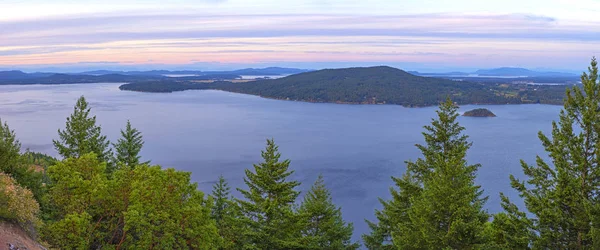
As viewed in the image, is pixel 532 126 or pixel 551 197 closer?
pixel 551 197

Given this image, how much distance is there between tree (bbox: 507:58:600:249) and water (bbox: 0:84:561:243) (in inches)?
1301

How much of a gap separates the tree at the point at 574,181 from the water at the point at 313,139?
108 ft

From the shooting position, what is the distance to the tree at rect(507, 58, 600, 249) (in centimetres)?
1429

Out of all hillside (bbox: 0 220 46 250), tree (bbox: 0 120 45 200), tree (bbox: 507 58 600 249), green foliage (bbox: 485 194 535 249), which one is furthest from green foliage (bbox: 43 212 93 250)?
tree (bbox: 507 58 600 249)

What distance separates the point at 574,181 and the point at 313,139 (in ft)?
288

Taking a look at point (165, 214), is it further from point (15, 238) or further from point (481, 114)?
point (481, 114)

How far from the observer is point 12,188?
46.0ft

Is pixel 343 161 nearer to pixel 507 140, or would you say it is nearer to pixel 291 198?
pixel 507 140

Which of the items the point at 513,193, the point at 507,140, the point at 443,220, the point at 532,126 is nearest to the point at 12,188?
the point at 443,220

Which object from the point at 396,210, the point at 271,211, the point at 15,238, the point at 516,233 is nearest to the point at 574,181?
the point at 516,233

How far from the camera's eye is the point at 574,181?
14281 mm

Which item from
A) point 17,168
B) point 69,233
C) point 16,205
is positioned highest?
point 16,205

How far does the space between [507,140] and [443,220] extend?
90000 mm

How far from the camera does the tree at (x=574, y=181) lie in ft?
46.9
